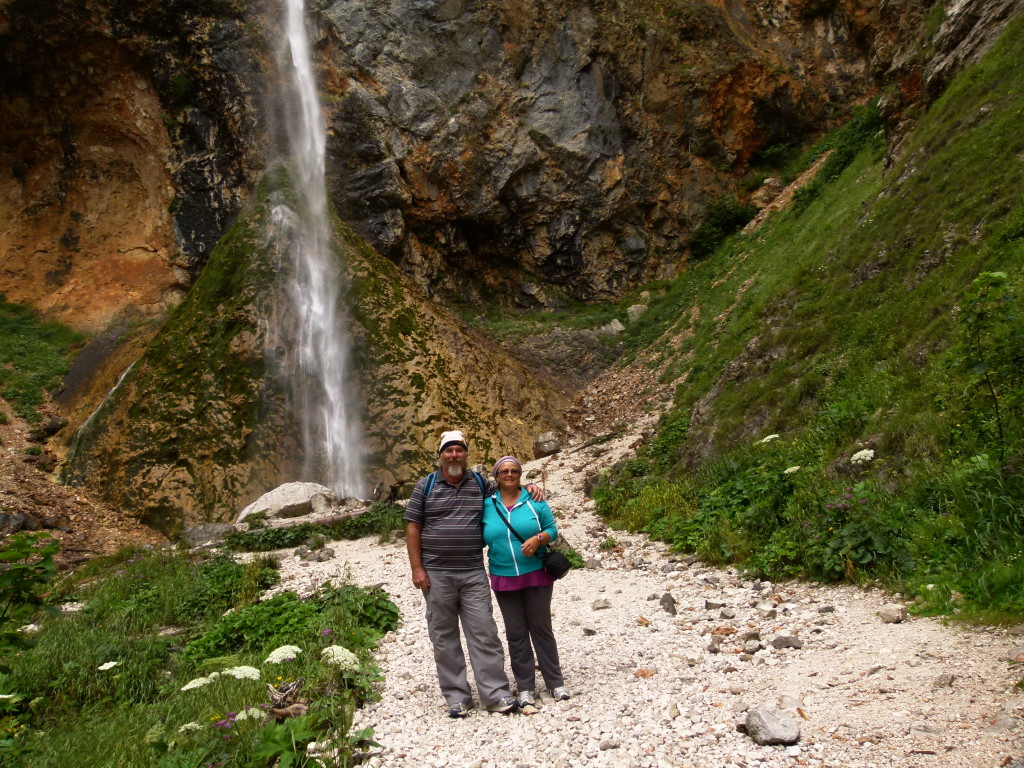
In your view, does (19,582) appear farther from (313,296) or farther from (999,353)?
(313,296)

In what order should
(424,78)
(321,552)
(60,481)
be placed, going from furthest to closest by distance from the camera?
1. (424,78)
2. (60,481)
3. (321,552)

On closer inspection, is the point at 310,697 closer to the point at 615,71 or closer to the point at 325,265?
the point at 325,265

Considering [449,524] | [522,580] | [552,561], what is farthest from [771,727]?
[449,524]

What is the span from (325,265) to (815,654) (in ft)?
58.2

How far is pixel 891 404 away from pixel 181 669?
685 cm

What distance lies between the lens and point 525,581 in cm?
387

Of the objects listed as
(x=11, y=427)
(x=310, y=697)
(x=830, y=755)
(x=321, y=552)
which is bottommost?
(x=830, y=755)

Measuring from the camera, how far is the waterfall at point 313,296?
52.0 feet

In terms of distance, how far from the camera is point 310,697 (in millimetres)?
4004

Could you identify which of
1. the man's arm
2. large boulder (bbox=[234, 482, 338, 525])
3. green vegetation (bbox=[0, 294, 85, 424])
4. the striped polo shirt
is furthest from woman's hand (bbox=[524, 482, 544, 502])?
green vegetation (bbox=[0, 294, 85, 424])

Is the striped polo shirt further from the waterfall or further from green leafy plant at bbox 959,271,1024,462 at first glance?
the waterfall

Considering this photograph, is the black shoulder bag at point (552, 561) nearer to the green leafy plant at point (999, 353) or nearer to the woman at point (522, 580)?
the woman at point (522, 580)

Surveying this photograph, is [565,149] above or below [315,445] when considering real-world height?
above

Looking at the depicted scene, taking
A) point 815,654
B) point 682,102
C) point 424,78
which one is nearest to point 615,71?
point 682,102
